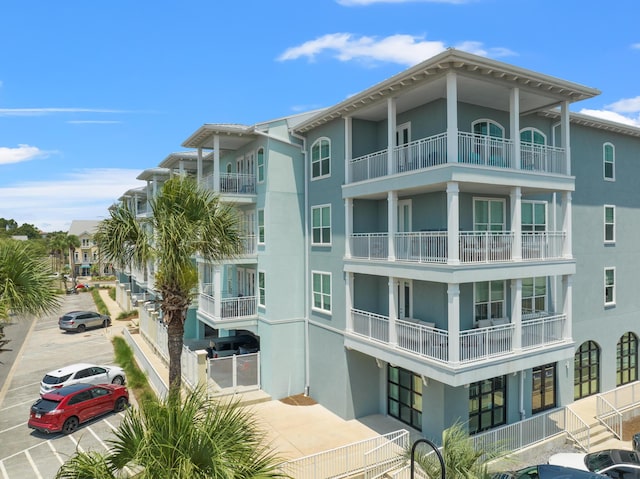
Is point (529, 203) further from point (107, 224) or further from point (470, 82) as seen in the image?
point (107, 224)

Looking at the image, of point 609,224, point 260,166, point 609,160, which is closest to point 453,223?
point 260,166

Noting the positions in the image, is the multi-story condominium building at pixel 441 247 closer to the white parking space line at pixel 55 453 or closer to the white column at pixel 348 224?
the white column at pixel 348 224

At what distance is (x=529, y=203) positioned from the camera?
1692 centimetres

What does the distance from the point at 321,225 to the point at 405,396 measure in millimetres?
7710

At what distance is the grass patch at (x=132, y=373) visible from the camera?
20.7 metres

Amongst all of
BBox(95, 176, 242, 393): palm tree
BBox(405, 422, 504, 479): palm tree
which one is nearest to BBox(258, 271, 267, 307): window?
BBox(95, 176, 242, 393): palm tree

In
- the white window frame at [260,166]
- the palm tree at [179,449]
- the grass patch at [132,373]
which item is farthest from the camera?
the grass patch at [132,373]

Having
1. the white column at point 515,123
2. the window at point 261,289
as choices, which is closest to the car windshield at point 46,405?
the window at point 261,289

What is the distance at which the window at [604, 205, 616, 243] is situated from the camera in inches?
758

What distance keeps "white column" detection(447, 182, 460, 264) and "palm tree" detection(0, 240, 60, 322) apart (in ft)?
36.7

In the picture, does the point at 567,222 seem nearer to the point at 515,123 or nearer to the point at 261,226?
the point at 515,123

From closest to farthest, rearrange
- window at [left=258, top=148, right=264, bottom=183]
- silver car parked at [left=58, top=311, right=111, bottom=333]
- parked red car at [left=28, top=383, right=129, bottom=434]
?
parked red car at [left=28, top=383, right=129, bottom=434], window at [left=258, top=148, right=264, bottom=183], silver car parked at [left=58, top=311, right=111, bottom=333]

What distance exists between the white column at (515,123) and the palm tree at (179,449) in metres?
11.3

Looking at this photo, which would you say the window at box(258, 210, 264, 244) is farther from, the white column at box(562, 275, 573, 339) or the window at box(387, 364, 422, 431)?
the white column at box(562, 275, 573, 339)
